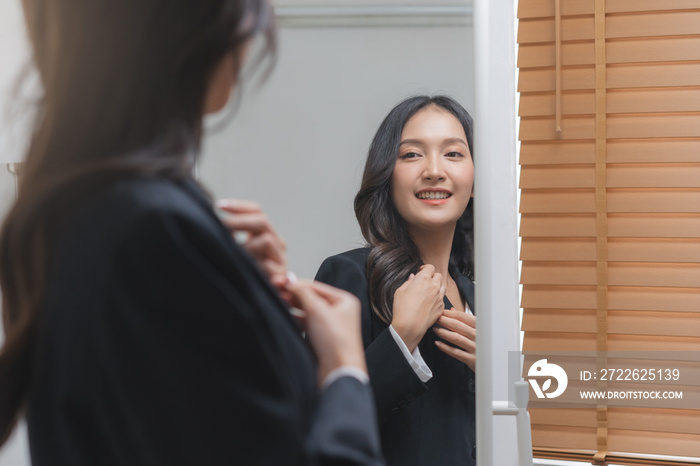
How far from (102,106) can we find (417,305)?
0.83 metres

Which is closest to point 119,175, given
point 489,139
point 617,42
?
point 489,139

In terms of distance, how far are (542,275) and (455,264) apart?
0.52 m

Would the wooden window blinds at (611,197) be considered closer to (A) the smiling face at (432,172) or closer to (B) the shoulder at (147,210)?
(A) the smiling face at (432,172)

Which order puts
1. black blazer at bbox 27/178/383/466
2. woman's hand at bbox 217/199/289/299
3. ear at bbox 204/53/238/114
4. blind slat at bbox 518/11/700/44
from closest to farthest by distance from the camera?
black blazer at bbox 27/178/383/466 < ear at bbox 204/53/238/114 < woman's hand at bbox 217/199/289/299 < blind slat at bbox 518/11/700/44

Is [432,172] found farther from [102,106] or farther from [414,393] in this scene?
[102,106]

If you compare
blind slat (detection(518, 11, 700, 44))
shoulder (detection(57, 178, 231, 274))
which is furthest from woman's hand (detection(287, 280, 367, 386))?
blind slat (detection(518, 11, 700, 44))

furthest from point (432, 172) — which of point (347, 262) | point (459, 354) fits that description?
point (459, 354)

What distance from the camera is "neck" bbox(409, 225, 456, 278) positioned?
1.36 metres

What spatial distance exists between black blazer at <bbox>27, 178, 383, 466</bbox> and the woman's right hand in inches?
28.1

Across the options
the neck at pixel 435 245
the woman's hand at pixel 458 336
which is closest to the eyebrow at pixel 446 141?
the neck at pixel 435 245

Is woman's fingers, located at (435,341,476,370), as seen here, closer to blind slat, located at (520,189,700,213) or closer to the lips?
the lips

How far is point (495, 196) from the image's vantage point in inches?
56.0

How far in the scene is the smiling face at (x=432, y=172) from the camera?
1.35 m

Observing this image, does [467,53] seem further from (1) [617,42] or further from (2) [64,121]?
(2) [64,121]
